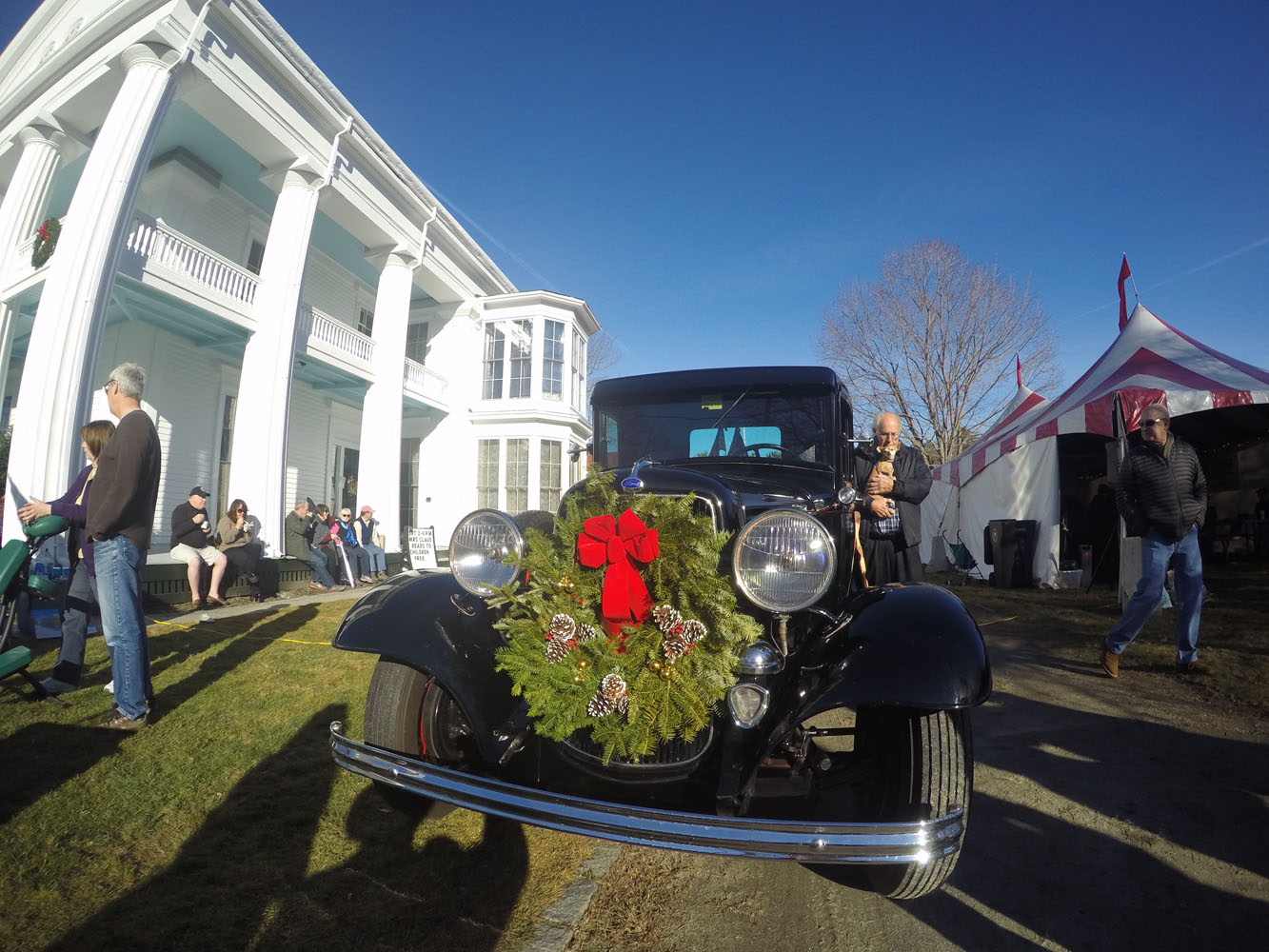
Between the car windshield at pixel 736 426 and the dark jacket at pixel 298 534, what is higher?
the car windshield at pixel 736 426

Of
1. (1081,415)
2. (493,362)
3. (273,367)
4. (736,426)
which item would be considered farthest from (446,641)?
(493,362)

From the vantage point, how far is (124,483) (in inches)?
124

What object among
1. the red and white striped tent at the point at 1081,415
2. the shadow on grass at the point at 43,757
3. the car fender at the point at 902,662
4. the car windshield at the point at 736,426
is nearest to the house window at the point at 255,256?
the shadow on grass at the point at 43,757

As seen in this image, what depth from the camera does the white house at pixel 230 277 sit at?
7438 mm

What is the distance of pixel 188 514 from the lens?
740cm

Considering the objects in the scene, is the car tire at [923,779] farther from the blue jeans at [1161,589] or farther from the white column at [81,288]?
the white column at [81,288]

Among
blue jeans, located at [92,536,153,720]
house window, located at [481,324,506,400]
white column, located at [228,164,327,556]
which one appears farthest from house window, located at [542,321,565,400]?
blue jeans, located at [92,536,153,720]

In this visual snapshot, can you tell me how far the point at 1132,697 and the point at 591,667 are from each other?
163 inches

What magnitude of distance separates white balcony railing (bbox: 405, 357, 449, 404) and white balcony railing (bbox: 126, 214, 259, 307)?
12.4 feet

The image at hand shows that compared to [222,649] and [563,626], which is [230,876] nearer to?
[563,626]

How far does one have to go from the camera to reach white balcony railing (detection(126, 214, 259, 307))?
8102 mm

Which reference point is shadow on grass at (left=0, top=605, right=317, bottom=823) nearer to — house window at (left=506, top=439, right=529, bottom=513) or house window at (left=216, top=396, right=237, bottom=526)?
house window at (left=216, top=396, right=237, bottom=526)

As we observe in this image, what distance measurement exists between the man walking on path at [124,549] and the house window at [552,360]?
1263 cm

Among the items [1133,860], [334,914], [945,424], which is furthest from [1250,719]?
[945,424]
